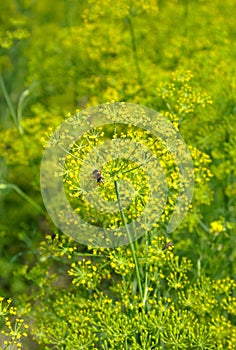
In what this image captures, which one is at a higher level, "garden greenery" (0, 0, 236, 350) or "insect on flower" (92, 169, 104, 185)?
"insect on flower" (92, 169, 104, 185)

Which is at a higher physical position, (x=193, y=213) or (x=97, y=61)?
(x=97, y=61)

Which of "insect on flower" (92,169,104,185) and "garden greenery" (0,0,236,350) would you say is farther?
"garden greenery" (0,0,236,350)

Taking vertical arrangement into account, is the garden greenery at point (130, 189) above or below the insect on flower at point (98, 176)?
below

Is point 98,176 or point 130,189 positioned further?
point 130,189

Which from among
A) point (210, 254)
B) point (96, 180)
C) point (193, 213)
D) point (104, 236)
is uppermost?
point (96, 180)

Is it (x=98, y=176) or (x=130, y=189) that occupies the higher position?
(x=98, y=176)

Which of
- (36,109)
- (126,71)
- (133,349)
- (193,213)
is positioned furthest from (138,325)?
(126,71)

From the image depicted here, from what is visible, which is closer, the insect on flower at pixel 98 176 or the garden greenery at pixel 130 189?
the insect on flower at pixel 98 176

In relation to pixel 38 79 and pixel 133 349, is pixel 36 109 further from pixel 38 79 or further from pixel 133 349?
pixel 133 349
